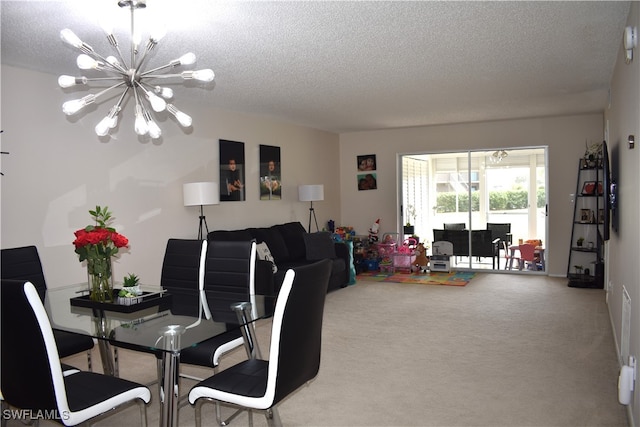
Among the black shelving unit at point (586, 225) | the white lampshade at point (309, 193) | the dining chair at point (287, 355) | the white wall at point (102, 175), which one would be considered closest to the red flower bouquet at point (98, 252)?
the dining chair at point (287, 355)

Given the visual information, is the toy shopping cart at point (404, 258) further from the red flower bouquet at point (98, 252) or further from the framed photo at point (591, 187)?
the red flower bouquet at point (98, 252)

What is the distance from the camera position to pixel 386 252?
8.73m

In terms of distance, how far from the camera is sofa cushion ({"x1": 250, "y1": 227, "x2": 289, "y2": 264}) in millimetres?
6656

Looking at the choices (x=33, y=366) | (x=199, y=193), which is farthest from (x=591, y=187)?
(x=33, y=366)

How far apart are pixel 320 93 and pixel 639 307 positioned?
153 inches

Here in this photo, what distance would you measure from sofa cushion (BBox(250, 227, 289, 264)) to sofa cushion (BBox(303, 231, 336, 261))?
361 mm

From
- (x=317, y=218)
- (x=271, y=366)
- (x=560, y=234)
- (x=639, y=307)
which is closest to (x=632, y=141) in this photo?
(x=639, y=307)

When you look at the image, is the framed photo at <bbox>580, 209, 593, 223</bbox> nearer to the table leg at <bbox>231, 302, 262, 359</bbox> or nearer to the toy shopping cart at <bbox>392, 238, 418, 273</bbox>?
the toy shopping cart at <bbox>392, 238, 418, 273</bbox>

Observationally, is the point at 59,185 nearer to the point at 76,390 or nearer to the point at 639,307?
the point at 76,390

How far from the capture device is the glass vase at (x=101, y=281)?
297 centimetres

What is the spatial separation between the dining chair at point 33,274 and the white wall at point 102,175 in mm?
907

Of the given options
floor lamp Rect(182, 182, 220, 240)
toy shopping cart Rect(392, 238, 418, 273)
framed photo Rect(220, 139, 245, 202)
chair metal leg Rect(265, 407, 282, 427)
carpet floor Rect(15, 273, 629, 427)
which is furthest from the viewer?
toy shopping cart Rect(392, 238, 418, 273)

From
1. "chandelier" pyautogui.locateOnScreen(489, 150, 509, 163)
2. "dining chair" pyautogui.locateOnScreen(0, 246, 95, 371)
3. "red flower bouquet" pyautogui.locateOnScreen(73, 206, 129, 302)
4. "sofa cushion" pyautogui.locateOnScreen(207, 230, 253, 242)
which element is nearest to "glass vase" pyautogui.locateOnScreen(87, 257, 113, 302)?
"red flower bouquet" pyautogui.locateOnScreen(73, 206, 129, 302)

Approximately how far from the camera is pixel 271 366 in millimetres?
2189
